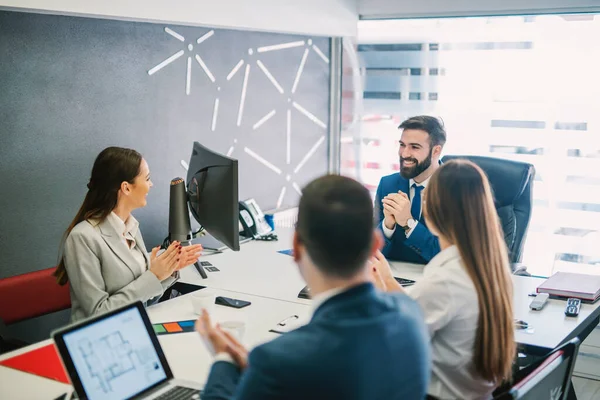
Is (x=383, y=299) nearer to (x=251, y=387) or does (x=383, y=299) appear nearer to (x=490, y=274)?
(x=251, y=387)

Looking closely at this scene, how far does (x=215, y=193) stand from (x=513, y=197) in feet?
5.11

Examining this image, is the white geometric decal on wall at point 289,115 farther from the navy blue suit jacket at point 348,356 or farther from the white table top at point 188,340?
the navy blue suit jacket at point 348,356

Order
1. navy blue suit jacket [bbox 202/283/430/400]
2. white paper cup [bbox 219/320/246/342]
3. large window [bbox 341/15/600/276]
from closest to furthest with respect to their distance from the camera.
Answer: navy blue suit jacket [bbox 202/283/430/400] < white paper cup [bbox 219/320/246/342] < large window [bbox 341/15/600/276]

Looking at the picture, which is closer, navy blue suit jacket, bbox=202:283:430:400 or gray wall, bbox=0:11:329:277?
navy blue suit jacket, bbox=202:283:430:400

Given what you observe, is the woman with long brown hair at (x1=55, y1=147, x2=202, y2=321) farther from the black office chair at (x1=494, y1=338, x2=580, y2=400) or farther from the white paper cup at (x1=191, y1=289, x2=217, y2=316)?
the black office chair at (x1=494, y1=338, x2=580, y2=400)

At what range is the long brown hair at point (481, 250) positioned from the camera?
2.11m

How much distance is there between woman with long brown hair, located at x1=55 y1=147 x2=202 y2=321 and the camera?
9.14ft

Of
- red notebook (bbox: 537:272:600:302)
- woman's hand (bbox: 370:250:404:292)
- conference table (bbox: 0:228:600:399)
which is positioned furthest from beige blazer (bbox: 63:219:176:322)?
red notebook (bbox: 537:272:600:302)

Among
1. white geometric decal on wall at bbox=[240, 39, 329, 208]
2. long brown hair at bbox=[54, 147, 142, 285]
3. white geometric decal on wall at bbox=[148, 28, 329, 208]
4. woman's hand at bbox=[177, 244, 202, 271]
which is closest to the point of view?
long brown hair at bbox=[54, 147, 142, 285]

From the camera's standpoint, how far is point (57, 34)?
339 centimetres

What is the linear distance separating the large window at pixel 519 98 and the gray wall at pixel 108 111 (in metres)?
0.83

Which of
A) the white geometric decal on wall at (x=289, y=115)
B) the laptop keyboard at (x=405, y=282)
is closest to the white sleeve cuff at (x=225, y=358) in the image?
the laptop keyboard at (x=405, y=282)

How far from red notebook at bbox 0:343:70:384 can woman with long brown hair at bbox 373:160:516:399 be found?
3.64ft

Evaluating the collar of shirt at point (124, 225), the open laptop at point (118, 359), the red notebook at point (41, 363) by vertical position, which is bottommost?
the red notebook at point (41, 363)
